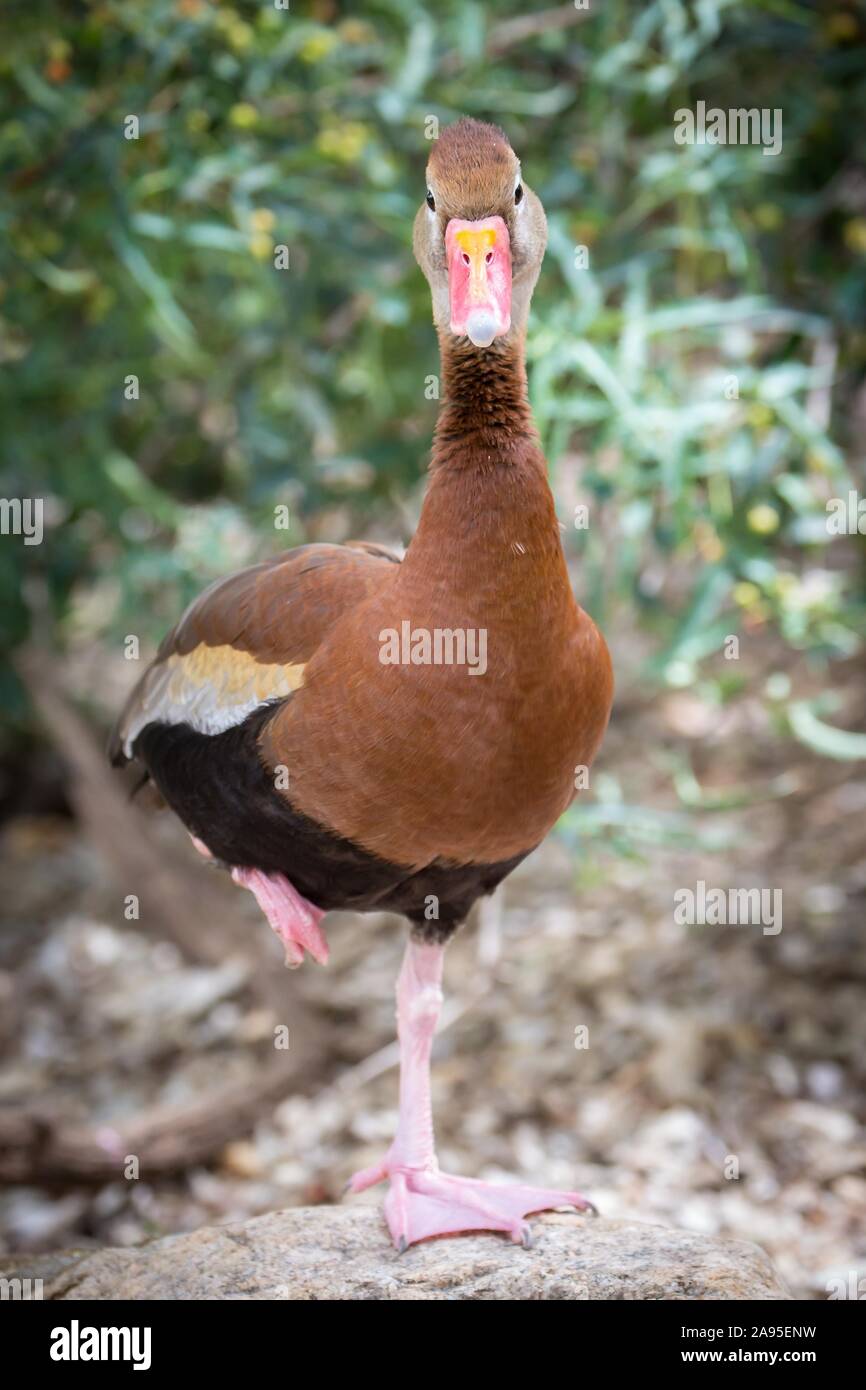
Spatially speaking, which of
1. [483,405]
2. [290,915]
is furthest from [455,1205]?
[483,405]

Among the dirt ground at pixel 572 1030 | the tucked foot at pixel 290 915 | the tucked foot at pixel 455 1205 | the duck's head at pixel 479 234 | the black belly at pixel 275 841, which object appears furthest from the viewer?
the dirt ground at pixel 572 1030

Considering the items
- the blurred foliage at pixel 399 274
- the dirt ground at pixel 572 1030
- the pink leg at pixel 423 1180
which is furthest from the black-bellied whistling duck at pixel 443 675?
the dirt ground at pixel 572 1030

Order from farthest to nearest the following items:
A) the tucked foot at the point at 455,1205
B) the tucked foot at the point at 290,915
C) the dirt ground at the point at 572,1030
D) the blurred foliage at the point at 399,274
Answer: the dirt ground at the point at 572,1030 < the blurred foliage at the point at 399,274 < the tucked foot at the point at 455,1205 < the tucked foot at the point at 290,915

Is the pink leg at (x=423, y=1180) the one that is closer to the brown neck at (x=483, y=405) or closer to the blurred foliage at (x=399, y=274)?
the brown neck at (x=483, y=405)

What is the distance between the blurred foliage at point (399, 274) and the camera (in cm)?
439

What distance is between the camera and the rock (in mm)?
2875

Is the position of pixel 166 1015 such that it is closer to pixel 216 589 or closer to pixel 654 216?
pixel 216 589

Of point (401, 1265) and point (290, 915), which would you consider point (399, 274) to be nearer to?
point (290, 915)

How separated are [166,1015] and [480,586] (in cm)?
412

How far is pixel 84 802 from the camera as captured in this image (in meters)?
6.30

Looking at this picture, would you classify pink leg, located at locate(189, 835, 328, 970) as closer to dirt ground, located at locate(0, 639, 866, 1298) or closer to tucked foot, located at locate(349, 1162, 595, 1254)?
tucked foot, located at locate(349, 1162, 595, 1254)

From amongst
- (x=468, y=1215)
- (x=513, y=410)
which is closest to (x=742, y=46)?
(x=513, y=410)

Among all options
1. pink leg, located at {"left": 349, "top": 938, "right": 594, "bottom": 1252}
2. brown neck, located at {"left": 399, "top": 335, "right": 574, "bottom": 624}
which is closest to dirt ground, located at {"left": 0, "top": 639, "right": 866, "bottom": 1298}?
pink leg, located at {"left": 349, "top": 938, "right": 594, "bottom": 1252}

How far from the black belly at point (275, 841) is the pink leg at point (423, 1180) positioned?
283 mm
